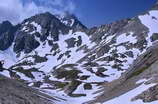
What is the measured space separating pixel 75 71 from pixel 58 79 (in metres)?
13.1

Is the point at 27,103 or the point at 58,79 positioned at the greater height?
the point at 58,79

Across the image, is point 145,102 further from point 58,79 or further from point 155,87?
point 58,79

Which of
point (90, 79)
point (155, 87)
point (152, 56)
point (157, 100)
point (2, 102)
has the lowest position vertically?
point (157, 100)

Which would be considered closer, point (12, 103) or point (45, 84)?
point (12, 103)

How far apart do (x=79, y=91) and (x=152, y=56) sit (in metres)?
46.0

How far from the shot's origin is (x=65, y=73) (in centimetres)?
19275

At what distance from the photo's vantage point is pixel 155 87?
163ft

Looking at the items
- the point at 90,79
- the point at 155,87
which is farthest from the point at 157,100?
the point at 90,79

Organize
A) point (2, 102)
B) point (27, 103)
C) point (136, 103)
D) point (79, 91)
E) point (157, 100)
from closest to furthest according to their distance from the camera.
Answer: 1. point (157, 100)
2. point (136, 103)
3. point (2, 102)
4. point (27, 103)
5. point (79, 91)

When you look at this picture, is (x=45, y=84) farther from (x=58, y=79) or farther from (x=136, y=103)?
(x=136, y=103)

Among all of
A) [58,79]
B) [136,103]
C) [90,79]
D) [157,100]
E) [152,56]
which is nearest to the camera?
[157,100]

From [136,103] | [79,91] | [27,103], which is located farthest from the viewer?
[79,91]

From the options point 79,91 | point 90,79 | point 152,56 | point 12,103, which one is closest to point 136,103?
point 12,103

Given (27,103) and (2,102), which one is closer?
(2,102)
